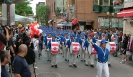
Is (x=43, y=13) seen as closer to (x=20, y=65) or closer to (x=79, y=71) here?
(x=79, y=71)

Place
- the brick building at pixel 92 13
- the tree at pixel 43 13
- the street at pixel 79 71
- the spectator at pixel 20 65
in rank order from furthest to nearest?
the tree at pixel 43 13, the brick building at pixel 92 13, the street at pixel 79 71, the spectator at pixel 20 65

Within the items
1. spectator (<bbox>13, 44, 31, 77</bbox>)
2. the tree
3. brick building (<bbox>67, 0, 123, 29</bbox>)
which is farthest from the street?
the tree

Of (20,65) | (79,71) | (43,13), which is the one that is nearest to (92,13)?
(79,71)

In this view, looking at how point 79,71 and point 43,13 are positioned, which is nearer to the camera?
point 79,71

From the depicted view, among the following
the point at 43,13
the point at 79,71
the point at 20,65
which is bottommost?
the point at 79,71

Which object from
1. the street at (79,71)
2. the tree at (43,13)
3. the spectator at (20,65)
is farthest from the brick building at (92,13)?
the spectator at (20,65)

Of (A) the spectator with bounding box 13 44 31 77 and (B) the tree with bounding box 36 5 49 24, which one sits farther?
(B) the tree with bounding box 36 5 49 24

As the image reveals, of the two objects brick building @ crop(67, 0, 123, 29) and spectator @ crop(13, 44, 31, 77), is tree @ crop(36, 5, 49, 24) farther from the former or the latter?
spectator @ crop(13, 44, 31, 77)

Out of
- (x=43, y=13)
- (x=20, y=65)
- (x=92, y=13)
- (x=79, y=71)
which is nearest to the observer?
(x=20, y=65)

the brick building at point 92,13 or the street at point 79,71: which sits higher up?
the brick building at point 92,13

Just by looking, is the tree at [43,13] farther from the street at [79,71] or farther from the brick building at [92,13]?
the street at [79,71]

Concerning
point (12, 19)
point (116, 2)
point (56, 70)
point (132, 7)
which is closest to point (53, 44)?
point (56, 70)

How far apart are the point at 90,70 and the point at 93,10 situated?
2190cm

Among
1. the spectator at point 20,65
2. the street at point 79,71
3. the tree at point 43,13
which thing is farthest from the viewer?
the tree at point 43,13
